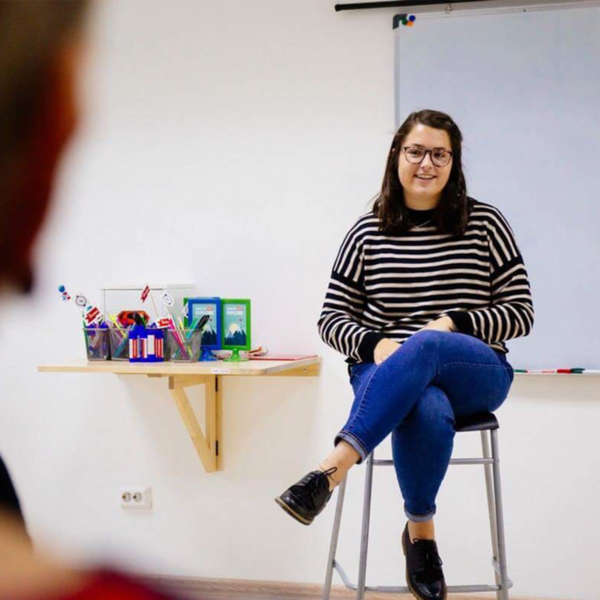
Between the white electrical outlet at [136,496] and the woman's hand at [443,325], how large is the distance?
1.26 metres

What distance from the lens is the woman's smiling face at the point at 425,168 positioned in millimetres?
1602

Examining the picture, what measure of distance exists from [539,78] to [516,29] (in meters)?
0.16

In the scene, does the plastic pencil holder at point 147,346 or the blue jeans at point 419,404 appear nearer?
the blue jeans at point 419,404

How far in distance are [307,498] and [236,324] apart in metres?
0.96

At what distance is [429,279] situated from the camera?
1590 mm

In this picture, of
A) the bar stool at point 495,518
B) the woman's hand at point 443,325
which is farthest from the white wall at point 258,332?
the woman's hand at point 443,325

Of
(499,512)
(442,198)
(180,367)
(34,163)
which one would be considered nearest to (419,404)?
(499,512)

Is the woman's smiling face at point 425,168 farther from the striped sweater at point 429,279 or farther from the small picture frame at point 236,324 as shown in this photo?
the small picture frame at point 236,324

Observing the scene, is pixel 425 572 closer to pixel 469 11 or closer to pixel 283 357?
pixel 283 357

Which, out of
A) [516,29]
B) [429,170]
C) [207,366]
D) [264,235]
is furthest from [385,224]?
[516,29]

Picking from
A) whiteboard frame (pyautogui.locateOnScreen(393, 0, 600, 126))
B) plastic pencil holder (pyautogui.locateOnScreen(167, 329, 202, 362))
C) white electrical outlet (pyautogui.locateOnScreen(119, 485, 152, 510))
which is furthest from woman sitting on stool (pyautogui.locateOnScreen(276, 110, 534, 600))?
white electrical outlet (pyautogui.locateOnScreen(119, 485, 152, 510))

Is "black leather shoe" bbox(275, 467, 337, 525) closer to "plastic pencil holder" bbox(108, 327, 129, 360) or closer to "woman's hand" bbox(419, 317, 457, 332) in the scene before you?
"woman's hand" bbox(419, 317, 457, 332)

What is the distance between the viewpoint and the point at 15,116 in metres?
0.13

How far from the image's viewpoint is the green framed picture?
2.16 metres
